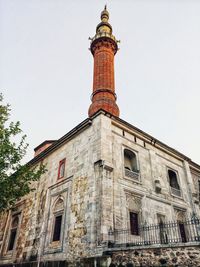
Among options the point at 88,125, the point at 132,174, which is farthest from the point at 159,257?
the point at 88,125

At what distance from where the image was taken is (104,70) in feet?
61.6

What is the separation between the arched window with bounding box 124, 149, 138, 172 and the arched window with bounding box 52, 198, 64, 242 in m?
3.89

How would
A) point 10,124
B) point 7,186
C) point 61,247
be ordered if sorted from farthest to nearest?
point 10,124
point 7,186
point 61,247

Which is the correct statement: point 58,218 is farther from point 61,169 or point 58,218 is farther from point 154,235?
point 154,235

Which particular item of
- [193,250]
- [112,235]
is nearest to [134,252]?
[112,235]

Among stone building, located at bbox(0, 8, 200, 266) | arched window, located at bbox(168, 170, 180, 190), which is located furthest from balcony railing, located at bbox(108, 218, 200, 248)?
arched window, located at bbox(168, 170, 180, 190)

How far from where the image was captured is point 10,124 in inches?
456

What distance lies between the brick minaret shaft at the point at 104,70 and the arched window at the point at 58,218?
7.01 meters

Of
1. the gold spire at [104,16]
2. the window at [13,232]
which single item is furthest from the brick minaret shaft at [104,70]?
the window at [13,232]

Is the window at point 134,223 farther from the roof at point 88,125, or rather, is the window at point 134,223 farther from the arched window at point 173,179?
the arched window at point 173,179

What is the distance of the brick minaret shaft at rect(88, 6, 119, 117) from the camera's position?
17.1 m

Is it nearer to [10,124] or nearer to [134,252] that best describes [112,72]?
[10,124]

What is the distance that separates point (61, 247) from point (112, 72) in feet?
46.3

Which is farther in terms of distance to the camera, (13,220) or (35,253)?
(13,220)
